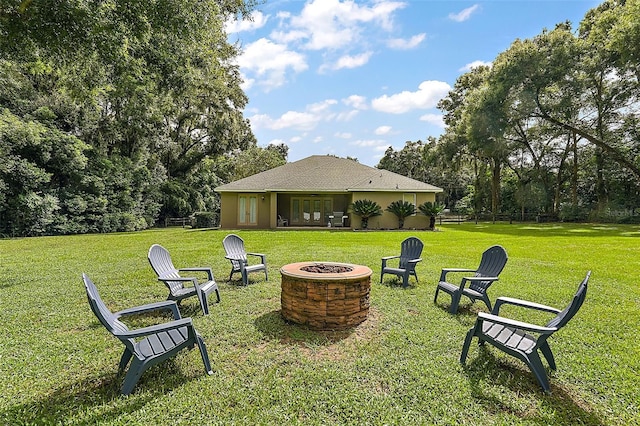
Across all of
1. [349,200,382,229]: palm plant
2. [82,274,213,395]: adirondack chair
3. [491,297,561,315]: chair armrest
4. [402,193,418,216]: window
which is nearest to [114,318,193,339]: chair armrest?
[82,274,213,395]: adirondack chair

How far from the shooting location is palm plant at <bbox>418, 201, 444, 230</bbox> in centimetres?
2058

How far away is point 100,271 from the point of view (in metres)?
8.46

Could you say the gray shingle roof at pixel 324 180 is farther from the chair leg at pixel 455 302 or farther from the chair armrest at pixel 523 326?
the chair armrest at pixel 523 326

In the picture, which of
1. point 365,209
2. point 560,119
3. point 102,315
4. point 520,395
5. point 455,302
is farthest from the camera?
point 560,119

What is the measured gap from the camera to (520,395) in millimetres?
3039

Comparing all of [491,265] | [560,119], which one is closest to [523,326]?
[491,265]

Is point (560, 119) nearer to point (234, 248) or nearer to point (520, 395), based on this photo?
point (234, 248)

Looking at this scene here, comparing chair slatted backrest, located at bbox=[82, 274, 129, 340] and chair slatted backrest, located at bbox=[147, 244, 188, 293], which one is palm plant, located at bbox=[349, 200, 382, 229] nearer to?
chair slatted backrest, located at bbox=[147, 244, 188, 293]

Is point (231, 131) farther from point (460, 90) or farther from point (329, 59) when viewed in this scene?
point (460, 90)

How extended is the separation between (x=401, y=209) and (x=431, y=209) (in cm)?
185

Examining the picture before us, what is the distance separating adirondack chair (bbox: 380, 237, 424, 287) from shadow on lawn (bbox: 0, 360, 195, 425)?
456cm

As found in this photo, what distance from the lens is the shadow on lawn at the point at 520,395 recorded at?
2727 millimetres

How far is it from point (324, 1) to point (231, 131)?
23276 millimetres

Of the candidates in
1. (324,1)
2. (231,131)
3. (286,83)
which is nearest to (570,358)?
(324,1)
